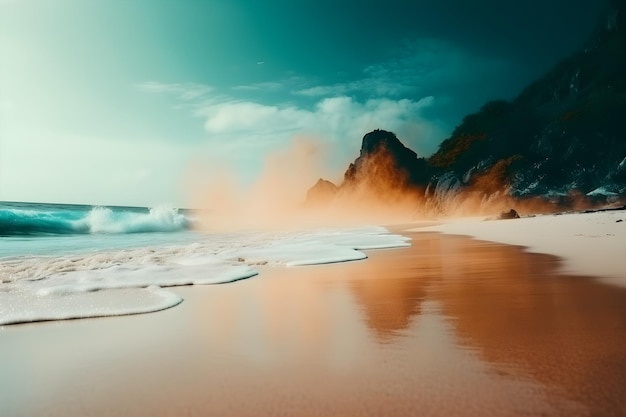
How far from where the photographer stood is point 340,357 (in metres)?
3.32

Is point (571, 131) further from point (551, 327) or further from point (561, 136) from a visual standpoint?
point (551, 327)

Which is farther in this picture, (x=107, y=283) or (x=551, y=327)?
(x=107, y=283)

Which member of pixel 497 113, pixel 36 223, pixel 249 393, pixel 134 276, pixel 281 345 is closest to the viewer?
pixel 249 393

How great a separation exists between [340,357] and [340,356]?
0.10 ft

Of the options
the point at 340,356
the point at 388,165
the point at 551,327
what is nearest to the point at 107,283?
the point at 340,356

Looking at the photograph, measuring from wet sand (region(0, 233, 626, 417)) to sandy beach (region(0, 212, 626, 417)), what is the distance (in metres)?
0.01

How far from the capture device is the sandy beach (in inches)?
96.5

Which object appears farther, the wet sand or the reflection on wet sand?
the reflection on wet sand

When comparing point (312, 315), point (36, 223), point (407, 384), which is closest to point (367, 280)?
point (312, 315)

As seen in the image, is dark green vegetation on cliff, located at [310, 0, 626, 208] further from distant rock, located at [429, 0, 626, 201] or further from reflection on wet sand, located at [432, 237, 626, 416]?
reflection on wet sand, located at [432, 237, 626, 416]

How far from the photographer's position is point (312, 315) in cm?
491

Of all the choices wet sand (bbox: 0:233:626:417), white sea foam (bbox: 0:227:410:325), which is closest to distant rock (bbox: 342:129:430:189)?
white sea foam (bbox: 0:227:410:325)

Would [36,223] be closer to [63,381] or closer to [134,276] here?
[134,276]

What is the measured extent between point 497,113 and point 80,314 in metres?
85.0
